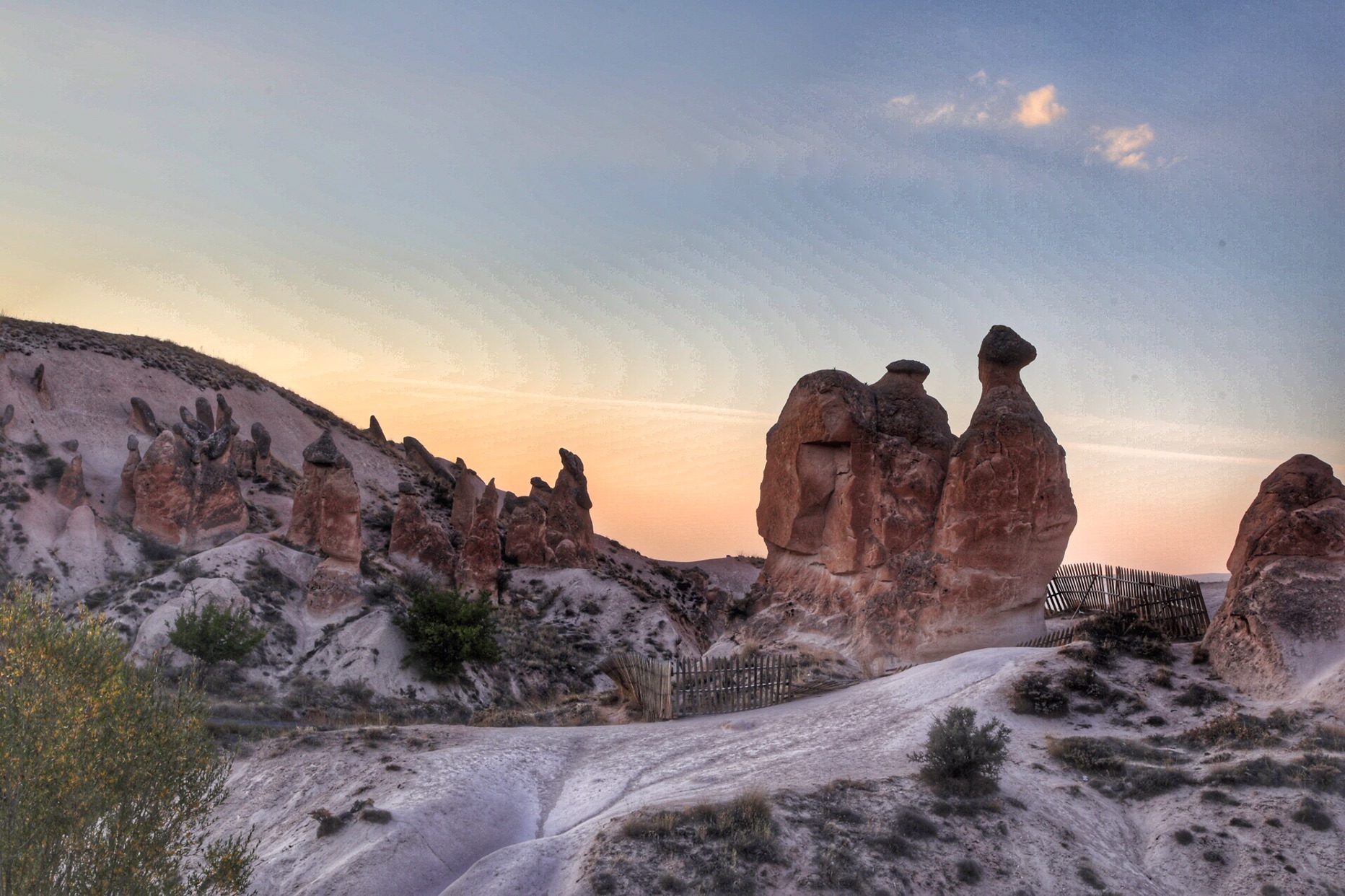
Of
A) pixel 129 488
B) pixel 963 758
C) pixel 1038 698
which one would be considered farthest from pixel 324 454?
pixel 963 758

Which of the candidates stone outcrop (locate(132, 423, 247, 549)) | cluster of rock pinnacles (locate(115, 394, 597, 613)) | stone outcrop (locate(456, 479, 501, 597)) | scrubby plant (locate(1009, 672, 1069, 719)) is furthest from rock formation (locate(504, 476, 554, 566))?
scrubby plant (locate(1009, 672, 1069, 719))

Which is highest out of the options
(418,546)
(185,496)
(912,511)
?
(912,511)

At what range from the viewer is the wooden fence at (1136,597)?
21125 millimetres

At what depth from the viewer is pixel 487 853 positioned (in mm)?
12820

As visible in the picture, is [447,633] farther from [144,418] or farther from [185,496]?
[144,418]

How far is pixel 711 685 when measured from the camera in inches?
785

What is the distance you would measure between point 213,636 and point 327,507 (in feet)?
26.4

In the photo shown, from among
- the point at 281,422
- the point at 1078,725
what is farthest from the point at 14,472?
the point at 1078,725

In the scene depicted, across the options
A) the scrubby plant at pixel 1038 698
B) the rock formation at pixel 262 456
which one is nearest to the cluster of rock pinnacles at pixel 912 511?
the scrubby plant at pixel 1038 698

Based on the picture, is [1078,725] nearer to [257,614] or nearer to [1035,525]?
[1035,525]

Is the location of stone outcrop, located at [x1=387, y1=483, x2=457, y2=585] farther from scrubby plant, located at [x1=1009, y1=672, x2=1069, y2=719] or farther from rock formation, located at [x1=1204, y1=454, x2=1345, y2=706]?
rock formation, located at [x1=1204, y1=454, x2=1345, y2=706]

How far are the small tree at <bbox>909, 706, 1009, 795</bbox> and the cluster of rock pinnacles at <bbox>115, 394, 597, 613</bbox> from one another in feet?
86.5

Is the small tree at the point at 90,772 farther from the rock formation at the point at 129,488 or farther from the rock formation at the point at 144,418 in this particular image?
the rock formation at the point at 144,418

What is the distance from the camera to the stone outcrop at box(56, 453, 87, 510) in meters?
37.4
